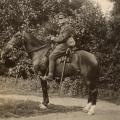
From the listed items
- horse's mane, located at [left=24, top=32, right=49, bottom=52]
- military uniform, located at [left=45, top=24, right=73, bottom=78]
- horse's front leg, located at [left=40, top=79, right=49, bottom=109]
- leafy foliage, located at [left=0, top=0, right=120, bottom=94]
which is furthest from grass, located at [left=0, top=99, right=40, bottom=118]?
horse's mane, located at [left=24, top=32, right=49, bottom=52]

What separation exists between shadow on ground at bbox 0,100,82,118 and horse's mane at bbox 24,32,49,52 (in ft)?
3.90

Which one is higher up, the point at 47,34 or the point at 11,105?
the point at 47,34

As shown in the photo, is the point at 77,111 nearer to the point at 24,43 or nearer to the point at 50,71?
the point at 50,71

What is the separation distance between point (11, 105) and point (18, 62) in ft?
3.05

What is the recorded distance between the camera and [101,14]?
10141 mm

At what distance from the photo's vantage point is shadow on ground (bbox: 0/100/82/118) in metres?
8.67

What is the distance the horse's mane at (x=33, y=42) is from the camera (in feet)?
32.0

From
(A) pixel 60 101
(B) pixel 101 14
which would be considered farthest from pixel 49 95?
Answer: (B) pixel 101 14

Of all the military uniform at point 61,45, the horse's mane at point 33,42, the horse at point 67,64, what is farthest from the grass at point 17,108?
the horse's mane at point 33,42

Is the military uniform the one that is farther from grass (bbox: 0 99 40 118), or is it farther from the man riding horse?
A: grass (bbox: 0 99 40 118)

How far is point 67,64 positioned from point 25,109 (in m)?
1.43

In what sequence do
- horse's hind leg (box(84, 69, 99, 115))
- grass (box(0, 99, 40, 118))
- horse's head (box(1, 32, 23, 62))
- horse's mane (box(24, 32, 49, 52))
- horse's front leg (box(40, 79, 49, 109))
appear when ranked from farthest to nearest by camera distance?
horse's front leg (box(40, 79, 49, 109))
horse's mane (box(24, 32, 49, 52))
horse's hind leg (box(84, 69, 99, 115))
horse's head (box(1, 32, 23, 62))
grass (box(0, 99, 40, 118))

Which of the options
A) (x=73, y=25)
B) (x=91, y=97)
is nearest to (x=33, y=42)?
(x=73, y=25)

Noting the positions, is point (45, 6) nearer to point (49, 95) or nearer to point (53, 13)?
point (53, 13)
